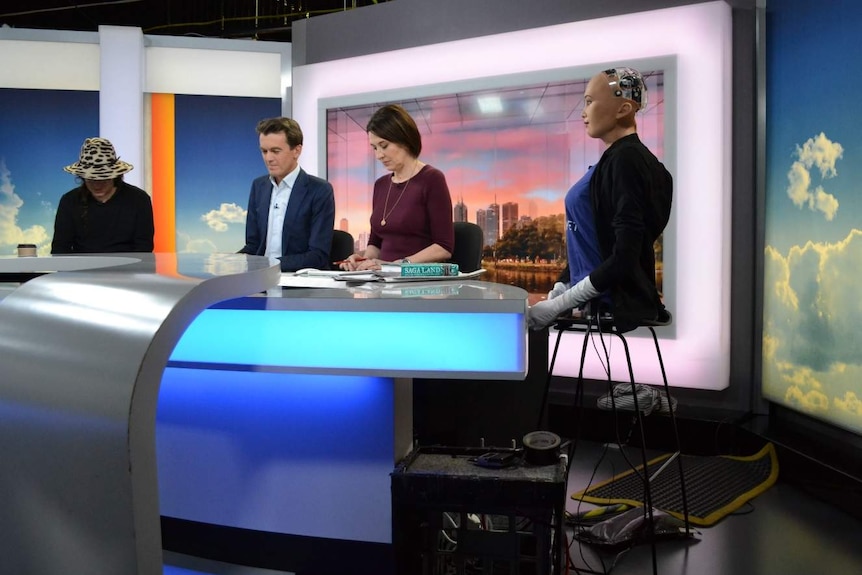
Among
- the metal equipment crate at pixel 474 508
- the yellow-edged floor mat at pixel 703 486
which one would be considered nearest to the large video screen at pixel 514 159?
the yellow-edged floor mat at pixel 703 486

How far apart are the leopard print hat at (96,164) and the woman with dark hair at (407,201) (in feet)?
4.17

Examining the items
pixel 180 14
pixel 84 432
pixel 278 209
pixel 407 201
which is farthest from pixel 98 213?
pixel 180 14

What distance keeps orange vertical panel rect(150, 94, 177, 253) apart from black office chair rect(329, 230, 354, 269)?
9.81 feet

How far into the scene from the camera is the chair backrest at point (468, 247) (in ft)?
10.2

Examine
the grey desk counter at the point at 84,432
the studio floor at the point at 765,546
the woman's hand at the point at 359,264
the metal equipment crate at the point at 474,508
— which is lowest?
the studio floor at the point at 765,546

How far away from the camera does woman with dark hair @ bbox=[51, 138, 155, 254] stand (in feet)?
11.0

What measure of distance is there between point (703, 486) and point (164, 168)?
4623 millimetres

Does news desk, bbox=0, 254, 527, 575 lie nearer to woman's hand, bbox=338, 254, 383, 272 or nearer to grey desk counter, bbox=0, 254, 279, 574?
grey desk counter, bbox=0, 254, 279, 574

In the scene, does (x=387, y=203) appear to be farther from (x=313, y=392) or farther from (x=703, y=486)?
(x=703, y=486)

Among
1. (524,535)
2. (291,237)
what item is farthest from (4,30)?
(524,535)

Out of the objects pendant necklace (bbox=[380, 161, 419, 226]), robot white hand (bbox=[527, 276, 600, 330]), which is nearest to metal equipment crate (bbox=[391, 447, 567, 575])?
robot white hand (bbox=[527, 276, 600, 330])

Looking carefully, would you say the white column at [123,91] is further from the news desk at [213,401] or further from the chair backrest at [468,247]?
the news desk at [213,401]

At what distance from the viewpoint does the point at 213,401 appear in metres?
1.83

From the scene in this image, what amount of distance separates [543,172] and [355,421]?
126 inches
